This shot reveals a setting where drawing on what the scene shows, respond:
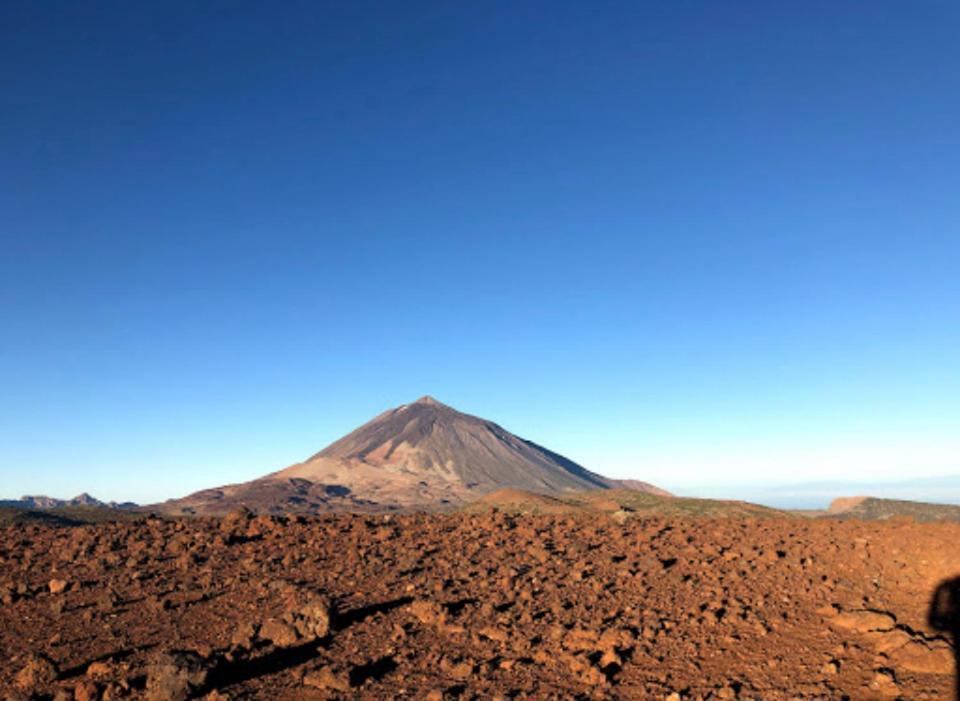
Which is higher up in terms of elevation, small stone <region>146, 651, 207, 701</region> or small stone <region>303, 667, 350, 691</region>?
small stone <region>146, 651, 207, 701</region>

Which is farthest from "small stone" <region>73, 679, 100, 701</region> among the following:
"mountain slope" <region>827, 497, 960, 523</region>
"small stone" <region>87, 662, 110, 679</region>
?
"mountain slope" <region>827, 497, 960, 523</region>

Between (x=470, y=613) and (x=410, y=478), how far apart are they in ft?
476

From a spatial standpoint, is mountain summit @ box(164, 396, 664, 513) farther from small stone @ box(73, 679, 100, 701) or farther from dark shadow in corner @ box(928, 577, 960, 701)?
dark shadow in corner @ box(928, 577, 960, 701)

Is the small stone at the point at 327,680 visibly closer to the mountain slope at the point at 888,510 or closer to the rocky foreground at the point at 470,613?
the rocky foreground at the point at 470,613

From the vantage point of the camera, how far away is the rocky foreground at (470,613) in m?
8.21

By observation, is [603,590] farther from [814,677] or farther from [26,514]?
[26,514]

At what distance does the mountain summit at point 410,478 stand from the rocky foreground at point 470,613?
3432 inches

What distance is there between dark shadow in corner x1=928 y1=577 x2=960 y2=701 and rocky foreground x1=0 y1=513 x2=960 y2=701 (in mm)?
160

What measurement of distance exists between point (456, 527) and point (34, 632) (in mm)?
9965

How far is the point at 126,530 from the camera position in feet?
55.3

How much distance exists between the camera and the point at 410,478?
500 ft

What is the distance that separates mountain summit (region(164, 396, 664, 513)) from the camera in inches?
4473

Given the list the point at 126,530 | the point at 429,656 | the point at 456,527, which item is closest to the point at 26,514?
the point at 126,530

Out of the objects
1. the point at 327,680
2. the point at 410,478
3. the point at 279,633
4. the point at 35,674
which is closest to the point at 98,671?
the point at 35,674
